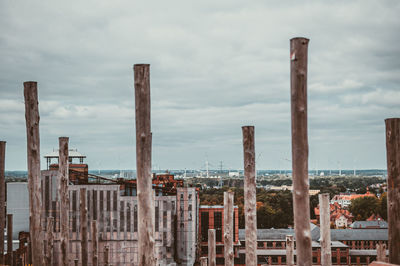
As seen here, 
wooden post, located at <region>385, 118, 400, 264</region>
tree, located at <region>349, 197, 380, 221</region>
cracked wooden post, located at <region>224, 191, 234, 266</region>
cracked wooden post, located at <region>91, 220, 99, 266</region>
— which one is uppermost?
wooden post, located at <region>385, 118, 400, 264</region>

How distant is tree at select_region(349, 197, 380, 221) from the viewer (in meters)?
57.5

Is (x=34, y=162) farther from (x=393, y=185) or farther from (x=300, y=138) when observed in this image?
(x=393, y=185)

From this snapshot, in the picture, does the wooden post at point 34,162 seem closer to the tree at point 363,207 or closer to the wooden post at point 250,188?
the wooden post at point 250,188

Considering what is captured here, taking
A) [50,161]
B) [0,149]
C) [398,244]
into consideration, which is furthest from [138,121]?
[50,161]

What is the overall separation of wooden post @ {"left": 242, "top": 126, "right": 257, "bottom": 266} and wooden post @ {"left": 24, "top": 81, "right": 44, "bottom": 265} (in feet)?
11.9

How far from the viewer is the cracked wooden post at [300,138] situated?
15.5 ft

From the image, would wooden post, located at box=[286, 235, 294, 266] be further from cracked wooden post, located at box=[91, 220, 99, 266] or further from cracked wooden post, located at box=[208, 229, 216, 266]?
cracked wooden post, located at box=[91, 220, 99, 266]

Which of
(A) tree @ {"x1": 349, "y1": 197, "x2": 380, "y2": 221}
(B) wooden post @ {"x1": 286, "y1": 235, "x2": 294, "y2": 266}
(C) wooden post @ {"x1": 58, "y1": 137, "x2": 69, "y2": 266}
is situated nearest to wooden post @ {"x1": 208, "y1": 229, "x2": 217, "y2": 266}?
(B) wooden post @ {"x1": 286, "y1": 235, "x2": 294, "y2": 266}

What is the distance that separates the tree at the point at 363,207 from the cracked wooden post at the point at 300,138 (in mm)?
57375

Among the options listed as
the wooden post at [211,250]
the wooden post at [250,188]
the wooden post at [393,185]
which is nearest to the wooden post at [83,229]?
the wooden post at [211,250]

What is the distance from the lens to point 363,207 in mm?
58812

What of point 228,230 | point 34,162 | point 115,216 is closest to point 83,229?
point 228,230

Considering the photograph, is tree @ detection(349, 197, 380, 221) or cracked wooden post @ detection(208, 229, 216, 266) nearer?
→ cracked wooden post @ detection(208, 229, 216, 266)

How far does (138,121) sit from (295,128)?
2015 millimetres
